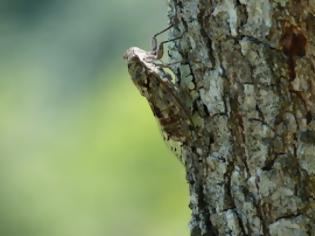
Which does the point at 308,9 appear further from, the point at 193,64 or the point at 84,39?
the point at 84,39

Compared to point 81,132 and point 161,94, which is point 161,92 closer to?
point 161,94

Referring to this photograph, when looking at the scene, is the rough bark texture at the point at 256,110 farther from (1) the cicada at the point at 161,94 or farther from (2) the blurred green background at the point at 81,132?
(2) the blurred green background at the point at 81,132

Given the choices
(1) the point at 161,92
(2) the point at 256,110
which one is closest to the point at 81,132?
(1) the point at 161,92

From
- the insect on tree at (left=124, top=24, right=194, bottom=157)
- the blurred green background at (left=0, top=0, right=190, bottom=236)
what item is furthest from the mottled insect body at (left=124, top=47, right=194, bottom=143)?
the blurred green background at (left=0, top=0, right=190, bottom=236)

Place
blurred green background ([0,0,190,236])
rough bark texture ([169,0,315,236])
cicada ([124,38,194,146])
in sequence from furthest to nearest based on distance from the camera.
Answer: blurred green background ([0,0,190,236]) < cicada ([124,38,194,146]) < rough bark texture ([169,0,315,236])

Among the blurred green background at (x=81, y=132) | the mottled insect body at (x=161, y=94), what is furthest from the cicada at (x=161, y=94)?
the blurred green background at (x=81, y=132)

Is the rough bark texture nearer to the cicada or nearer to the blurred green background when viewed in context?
the cicada
